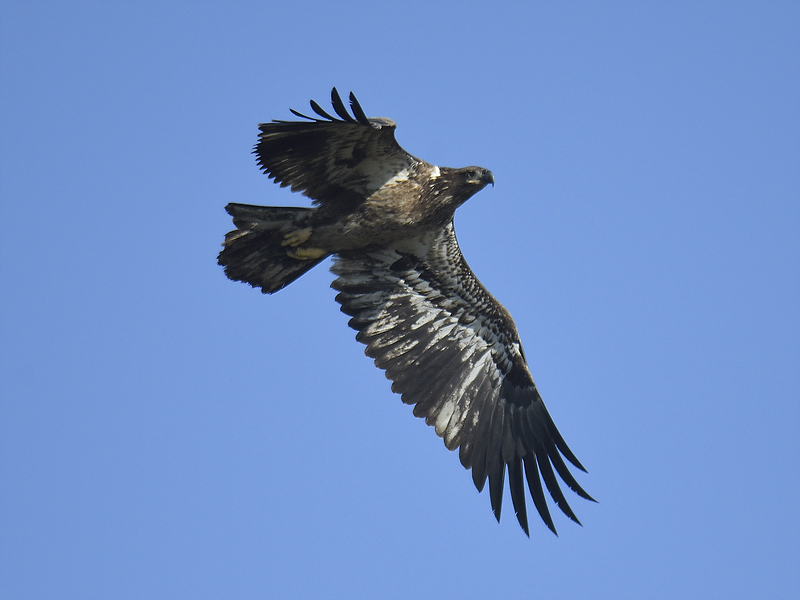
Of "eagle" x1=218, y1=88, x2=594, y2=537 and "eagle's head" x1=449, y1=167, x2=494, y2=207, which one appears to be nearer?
"eagle" x1=218, y1=88, x2=594, y2=537

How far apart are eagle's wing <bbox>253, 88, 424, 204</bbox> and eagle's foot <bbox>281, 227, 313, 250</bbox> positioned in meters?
0.34

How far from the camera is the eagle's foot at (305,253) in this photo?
10133 mm

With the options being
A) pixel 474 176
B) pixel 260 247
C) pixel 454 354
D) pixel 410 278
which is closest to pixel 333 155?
pixel 260 247

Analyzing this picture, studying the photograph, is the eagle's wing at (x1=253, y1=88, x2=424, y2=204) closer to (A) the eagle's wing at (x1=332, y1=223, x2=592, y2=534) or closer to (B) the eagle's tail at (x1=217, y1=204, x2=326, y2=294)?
(B) the eagle's tail at (x1=217, y1=204, x2=326, y2=294)

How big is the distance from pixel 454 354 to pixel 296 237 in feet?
8.04

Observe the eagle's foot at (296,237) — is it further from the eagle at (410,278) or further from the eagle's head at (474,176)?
the eagle's head at (474,176)

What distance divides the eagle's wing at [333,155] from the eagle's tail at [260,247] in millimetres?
375

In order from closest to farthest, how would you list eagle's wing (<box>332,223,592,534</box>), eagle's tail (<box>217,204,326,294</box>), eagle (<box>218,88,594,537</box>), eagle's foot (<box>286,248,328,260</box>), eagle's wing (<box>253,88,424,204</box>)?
1. eagle's wing (<box>253,88,424,204</box>)
2. eagle (<box>218,88,594,537</box>)
3. eagle's tail (<box>217,204,326,294</box>)
4. eagle's foot (<box>286,248,328,260</box>)
5. eagle's wing (<box>332,223,592,534</box>)

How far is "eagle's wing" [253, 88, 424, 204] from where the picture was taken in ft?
29.5

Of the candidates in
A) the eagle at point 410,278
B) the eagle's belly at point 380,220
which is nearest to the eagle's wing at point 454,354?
the eagle at point 410,278

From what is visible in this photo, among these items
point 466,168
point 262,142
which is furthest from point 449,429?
point 262,142

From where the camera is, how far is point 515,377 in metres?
11.2

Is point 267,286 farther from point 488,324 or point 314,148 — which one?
point 488,324

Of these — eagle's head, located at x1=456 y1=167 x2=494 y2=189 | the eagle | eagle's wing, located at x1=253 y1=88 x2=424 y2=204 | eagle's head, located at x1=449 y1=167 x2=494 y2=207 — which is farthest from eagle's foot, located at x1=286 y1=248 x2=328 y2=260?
eagle's head, located at x1=456 y1=167 x2=494 y2=189
